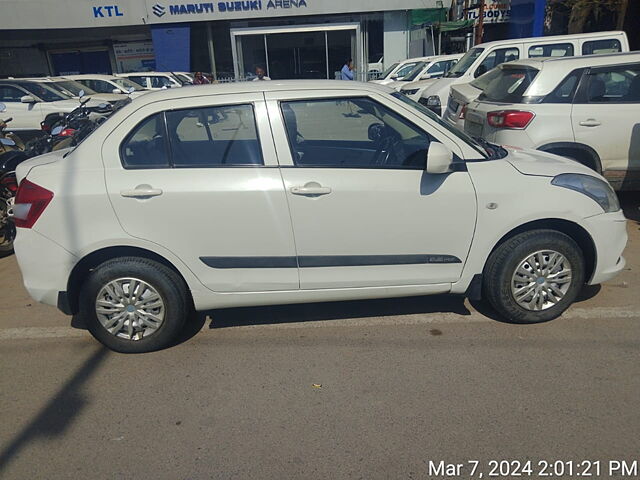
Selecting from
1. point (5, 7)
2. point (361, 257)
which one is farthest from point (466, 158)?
point (5, 7)

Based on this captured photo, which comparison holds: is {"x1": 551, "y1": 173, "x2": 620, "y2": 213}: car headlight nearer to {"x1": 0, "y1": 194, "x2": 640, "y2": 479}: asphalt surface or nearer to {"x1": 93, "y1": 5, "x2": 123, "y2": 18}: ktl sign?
{"x1": 0, "y1": 194, "x2": 640, "y2": 479}: asphalt surface

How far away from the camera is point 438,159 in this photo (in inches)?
117

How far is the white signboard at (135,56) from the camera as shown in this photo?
26.2 m

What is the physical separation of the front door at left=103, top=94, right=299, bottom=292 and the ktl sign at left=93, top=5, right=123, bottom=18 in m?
24.5

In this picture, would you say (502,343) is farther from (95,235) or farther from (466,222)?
(95,235)

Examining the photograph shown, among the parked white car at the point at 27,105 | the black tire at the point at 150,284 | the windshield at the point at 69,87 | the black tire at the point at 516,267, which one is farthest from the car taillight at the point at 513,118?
the windshield at the point at 69,87

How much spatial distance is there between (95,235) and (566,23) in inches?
762

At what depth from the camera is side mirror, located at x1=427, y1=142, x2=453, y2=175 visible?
117 inches

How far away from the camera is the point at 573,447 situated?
2.35 metres

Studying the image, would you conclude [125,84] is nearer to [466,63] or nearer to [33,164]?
[466,63]

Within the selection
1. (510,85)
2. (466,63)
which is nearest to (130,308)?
(510,85)

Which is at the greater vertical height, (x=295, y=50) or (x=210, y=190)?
(x=295, y=50)

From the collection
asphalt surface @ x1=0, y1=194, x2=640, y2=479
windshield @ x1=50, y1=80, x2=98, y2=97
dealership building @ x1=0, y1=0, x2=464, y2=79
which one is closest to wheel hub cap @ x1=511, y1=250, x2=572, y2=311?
asphalt surface @ x1=0, y1=194, x2=640, y2=479

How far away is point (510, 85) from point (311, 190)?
12.5ft
